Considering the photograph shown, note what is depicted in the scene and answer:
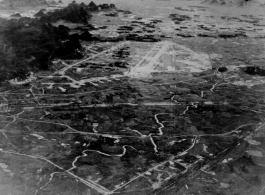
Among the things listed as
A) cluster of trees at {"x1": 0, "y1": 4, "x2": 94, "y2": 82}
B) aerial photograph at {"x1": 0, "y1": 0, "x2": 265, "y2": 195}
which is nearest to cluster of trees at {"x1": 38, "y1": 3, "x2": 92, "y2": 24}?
aerial photograph at {"x1": 0, "y1": 0, "x2": 265, "y2": 195}

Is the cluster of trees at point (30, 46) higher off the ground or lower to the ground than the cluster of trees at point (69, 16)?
lower

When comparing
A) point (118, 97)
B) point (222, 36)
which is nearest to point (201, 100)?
point (118, 97)

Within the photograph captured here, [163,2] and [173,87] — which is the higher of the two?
[163,2]

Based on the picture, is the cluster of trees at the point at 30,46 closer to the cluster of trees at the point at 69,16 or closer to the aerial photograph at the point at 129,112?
the aerial photograph at the point at 129,112

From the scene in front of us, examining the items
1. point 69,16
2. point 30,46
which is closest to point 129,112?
point 30,46

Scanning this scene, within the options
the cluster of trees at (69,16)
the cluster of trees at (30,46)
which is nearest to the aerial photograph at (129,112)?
the cluster of trees at (30,46)

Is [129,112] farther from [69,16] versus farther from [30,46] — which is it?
[69,16]

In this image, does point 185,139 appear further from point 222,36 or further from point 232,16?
point 232,16

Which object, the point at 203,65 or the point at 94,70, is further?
the point at 203,65

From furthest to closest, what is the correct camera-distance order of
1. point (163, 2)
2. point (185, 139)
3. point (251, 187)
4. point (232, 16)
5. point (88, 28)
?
point (163, 2)
point (232, 16)
point (88, 28)
point (185, 139)
point (251, 187)
